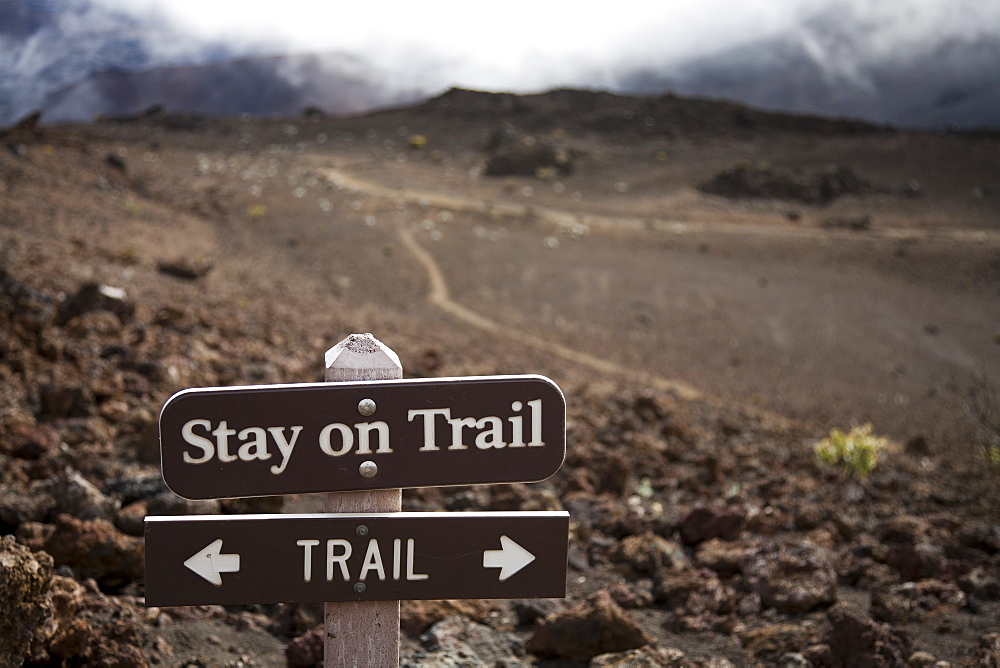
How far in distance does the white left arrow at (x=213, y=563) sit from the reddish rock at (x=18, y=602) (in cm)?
84

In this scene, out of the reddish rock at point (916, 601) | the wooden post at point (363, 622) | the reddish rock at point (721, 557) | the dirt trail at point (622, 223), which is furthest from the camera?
the dirt trail at point (622, 223)

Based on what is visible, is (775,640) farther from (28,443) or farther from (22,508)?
(28,443)

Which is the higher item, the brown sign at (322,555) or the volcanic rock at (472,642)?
the brown sign at (322,555)

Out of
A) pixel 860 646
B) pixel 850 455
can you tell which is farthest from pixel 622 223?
pixel 860 646

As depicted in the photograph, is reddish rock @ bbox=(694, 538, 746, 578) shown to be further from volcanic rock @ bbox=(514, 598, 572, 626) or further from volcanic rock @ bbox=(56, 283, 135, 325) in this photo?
volcanic rock @ bbox=(56, 283, 135, 325)

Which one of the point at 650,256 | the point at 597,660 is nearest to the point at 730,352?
the point at 650,256

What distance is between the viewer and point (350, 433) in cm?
247

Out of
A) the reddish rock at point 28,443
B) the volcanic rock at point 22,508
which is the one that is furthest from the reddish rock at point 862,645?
the reddish rock at point 28,443

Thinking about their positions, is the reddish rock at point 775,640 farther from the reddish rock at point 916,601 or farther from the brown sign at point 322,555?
the brown sign at point 322,555

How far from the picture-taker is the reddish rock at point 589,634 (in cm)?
388

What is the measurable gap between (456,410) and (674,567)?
3185mm

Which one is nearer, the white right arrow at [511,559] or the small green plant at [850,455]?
the white right arrow at [511,559]

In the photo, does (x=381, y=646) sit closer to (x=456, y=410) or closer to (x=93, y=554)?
(x=456, y=410)

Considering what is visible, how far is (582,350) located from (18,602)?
59.0 feet
